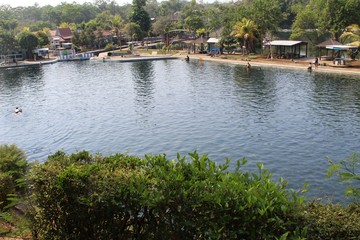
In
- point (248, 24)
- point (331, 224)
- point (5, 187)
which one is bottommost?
point (5, 187)

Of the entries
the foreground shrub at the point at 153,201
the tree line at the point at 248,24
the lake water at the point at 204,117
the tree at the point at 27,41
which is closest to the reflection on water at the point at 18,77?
the lake water at the point at 204,117

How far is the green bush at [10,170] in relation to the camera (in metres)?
10.6

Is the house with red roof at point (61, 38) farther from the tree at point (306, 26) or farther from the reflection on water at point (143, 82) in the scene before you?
the tree at point (306, 26)

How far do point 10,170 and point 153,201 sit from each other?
7994 millimetres

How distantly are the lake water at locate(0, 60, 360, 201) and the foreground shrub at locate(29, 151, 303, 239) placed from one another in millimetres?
6770

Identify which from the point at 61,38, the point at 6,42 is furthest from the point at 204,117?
the point at 61,38

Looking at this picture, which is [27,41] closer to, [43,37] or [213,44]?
[43,37]

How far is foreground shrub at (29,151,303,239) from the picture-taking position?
551cm

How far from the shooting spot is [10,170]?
12.1 meters

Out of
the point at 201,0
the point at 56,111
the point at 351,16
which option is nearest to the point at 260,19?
the point at 351,16

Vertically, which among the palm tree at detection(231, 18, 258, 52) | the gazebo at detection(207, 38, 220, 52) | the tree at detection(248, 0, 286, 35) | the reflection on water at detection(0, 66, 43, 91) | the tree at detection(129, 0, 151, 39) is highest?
the tree at detection(129, 0, 151, 39)

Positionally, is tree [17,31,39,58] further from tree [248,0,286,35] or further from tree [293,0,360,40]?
tree [293,0,360,40]

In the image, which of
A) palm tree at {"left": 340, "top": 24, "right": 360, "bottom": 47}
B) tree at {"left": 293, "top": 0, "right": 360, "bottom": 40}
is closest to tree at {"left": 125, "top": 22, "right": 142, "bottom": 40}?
tree at {"left": 293, "top": 0, "right": 360, "bottom": 40}

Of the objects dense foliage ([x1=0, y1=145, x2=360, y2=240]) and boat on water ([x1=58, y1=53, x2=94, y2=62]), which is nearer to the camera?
dense foliage ([x1=0, y1=145, x2=360, y2=240])
